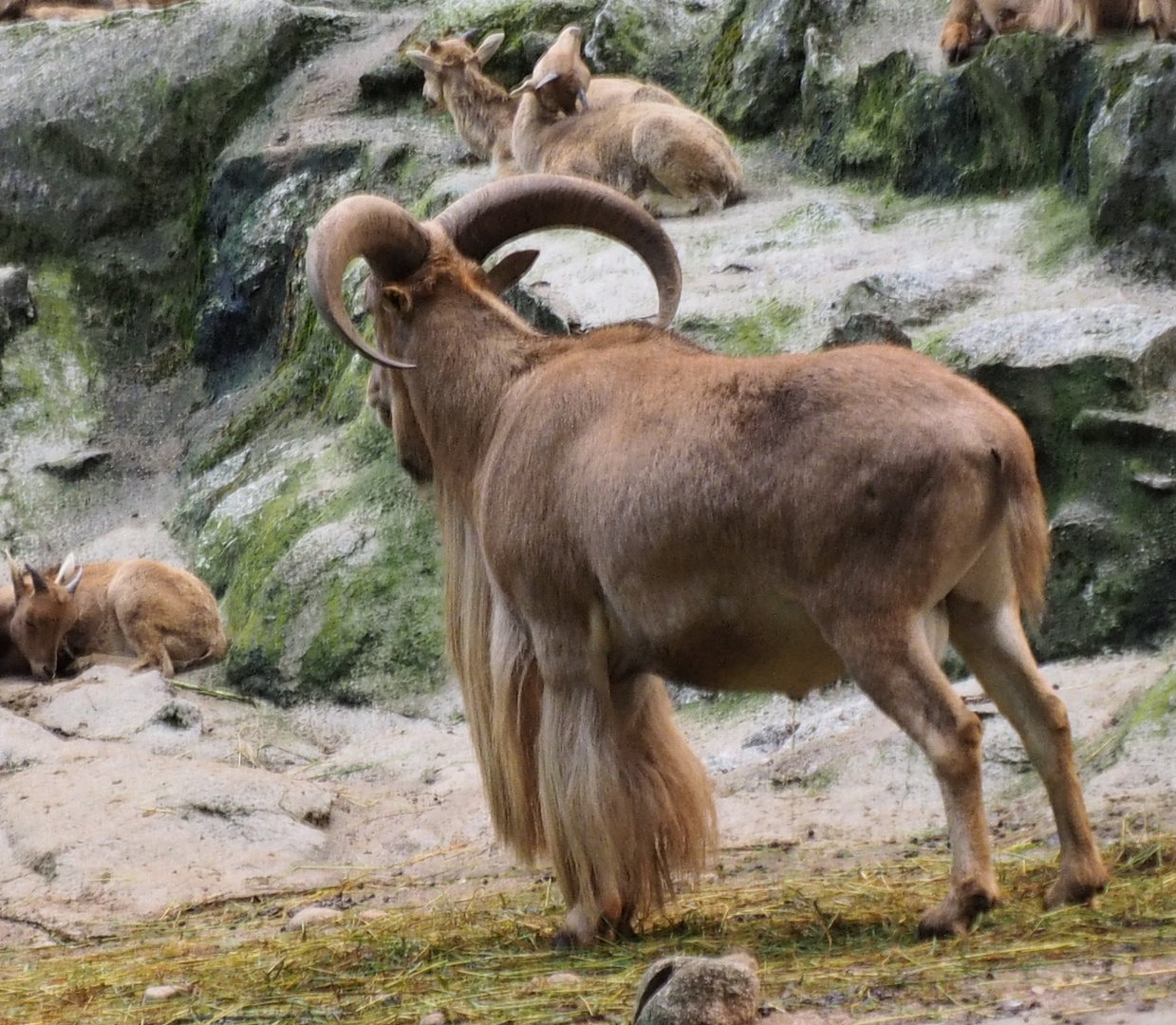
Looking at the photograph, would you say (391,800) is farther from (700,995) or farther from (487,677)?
(700,995)

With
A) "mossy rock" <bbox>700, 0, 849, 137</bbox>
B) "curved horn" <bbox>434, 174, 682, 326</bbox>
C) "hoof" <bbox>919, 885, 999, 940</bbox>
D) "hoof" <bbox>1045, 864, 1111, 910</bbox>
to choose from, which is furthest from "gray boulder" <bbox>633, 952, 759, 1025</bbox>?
"mossy rock" <bbox>700, 0, 849, 137</bbox>

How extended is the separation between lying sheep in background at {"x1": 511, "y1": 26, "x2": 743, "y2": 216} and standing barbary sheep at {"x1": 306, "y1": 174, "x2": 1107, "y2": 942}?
6360 mm

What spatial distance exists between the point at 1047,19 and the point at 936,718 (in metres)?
8.46

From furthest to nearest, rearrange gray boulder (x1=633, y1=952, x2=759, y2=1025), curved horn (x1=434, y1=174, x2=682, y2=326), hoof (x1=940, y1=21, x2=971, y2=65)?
hoof (x1=940, y1=21, x2=971, y2=65)
curved horn (x1=434, y1=174, x2=682, y2=326)
gray boulder (x1=633, y1=952, x2=759, y2=1025)

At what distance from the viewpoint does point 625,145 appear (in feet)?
45.6

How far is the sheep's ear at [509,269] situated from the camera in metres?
6.97

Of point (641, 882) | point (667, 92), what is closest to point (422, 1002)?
point (641, 882)

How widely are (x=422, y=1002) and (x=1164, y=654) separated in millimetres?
4568

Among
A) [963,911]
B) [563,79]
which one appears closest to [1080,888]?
[963,911]

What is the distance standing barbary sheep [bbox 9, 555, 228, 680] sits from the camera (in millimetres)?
11641

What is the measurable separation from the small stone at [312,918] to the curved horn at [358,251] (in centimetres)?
212

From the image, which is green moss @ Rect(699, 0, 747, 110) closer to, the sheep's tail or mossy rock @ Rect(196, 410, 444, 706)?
mossy rock @ Rect(196, 410, 444, 706)

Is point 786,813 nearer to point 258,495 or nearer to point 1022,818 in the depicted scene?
point 1022,818

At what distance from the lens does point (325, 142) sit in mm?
15523
